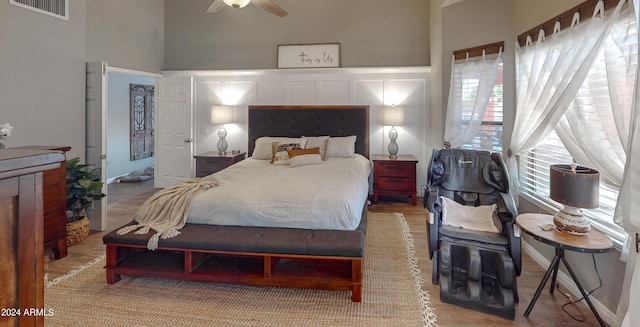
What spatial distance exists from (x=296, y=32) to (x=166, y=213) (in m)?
3.94

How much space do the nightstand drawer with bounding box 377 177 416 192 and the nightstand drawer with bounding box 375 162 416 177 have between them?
0.07m

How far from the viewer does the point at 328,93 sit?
5.81 metres

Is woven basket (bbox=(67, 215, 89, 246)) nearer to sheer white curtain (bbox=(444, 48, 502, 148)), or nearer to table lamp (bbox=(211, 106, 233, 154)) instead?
table lamp (bbox=(211, 106, 233, 154))

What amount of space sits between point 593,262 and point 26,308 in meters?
3.10

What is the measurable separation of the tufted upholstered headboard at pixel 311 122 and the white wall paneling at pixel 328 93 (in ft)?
0.56

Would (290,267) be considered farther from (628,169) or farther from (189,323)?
(628,169)

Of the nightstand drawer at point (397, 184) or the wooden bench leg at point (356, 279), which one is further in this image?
the nightstand drawer at point (397, 184)

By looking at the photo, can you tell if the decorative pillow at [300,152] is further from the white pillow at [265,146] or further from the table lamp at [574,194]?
the table lamp at [574,194]

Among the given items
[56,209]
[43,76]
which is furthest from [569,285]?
[43,76]

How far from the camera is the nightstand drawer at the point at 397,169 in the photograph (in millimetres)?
5219

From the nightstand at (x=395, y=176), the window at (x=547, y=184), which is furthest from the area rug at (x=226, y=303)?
the nightstand at (x=395, y=176)

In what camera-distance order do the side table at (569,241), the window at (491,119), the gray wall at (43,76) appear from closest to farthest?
the side table at (569,241) → the gray wall at (43,76) → the window at (491,119)

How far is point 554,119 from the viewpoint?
8.89 ft

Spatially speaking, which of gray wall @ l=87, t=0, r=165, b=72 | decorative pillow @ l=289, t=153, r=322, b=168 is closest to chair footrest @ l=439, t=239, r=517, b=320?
decorative pillow @ l=289, t=153, r=322, b=168
